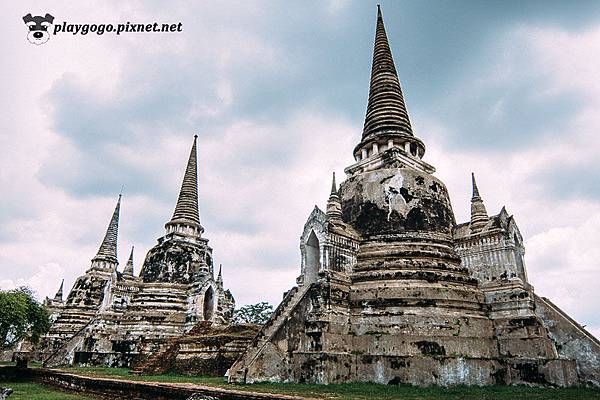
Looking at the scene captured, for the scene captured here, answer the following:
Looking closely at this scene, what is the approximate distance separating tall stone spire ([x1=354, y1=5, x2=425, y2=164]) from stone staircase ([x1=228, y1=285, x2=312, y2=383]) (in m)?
8.75

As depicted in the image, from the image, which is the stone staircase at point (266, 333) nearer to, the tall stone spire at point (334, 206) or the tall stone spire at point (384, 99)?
the tall stone spire at point (334, 206)

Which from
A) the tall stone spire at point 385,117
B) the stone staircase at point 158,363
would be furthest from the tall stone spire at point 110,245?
the tall stone spire at point 385,117

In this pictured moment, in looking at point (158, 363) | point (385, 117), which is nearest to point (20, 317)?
point (158, 363)

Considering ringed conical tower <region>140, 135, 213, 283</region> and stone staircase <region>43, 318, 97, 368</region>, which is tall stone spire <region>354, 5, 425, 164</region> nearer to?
ringed conical tower <region>140, 135, 213, 283</region>

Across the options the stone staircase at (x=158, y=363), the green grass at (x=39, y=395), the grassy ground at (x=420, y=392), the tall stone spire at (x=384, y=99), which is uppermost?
the tall stone spire at (x=384, y=99)

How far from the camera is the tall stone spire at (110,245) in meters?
38.7

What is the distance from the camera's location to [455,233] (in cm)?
1950

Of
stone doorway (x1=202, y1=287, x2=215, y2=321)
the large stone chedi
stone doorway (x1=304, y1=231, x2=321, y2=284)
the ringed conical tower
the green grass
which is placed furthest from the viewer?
the ringed conical tower

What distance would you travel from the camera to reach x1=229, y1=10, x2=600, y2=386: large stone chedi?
14398 mm

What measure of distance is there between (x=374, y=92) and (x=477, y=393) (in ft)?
54.8

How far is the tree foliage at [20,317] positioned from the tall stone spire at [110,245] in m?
6.55

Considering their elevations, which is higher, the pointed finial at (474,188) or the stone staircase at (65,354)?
the pointed finial at (474,188)

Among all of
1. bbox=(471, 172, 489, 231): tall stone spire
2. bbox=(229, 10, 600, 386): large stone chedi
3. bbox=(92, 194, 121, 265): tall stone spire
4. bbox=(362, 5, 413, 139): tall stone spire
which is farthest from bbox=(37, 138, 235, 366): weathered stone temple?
bbox=(471, 172, 489, 231): tall stone spire

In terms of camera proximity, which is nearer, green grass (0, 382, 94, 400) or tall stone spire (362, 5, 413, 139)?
green grass (0, 382, 94, 400)
